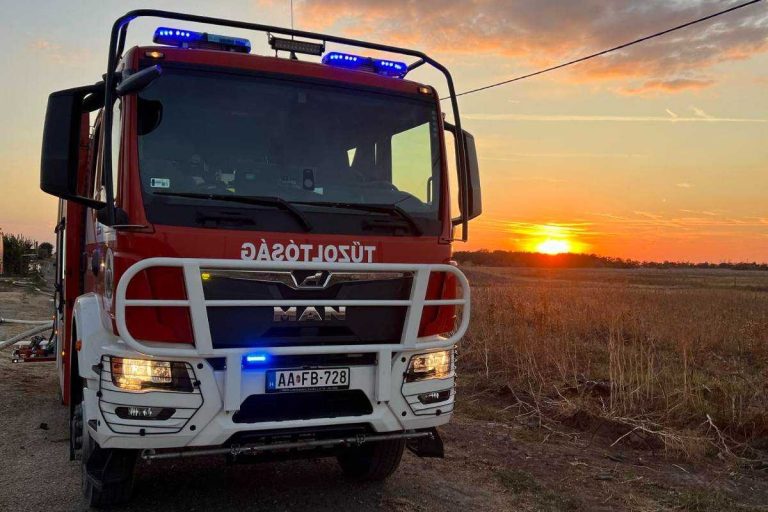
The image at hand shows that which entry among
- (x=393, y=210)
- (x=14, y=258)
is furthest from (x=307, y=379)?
(x=14, y=258)

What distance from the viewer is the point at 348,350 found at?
12.3ft

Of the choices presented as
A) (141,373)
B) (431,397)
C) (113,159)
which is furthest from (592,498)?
(113,159)

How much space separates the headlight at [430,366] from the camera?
4.00 meters

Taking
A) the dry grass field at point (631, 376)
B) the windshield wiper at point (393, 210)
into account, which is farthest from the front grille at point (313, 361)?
the dry grass field at point (631, 376)

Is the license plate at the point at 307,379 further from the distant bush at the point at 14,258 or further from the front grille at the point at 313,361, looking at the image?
the distant bush at the point at 14,258

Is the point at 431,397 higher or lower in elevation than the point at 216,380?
lower

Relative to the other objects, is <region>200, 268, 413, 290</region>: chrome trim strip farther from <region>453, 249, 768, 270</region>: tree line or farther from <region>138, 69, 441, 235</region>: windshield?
<region>453, 249, 768, 270</region>: tree line

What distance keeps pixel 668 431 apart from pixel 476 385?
2.83m

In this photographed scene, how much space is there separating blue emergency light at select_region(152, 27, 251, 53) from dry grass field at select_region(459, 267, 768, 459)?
4.90 metres

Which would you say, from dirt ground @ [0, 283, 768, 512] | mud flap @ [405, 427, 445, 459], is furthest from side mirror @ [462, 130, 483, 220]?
dirt ground @ [0, 283, 768, 512]

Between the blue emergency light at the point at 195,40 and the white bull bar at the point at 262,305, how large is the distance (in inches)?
62.1

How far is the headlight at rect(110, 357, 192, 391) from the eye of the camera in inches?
133

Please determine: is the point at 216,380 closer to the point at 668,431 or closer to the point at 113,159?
the point at 113,159

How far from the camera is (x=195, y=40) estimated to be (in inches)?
163
